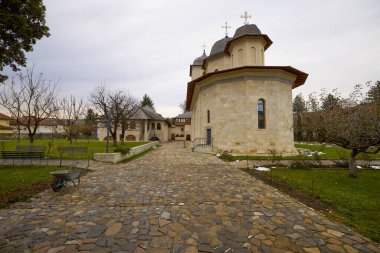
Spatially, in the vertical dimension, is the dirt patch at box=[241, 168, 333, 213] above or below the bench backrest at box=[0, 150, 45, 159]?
below

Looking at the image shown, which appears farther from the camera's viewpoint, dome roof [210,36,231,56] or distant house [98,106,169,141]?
distant house [98,106,169,141]

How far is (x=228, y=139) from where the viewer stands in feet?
60.3

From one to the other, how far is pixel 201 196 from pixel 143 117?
36493 millimetres

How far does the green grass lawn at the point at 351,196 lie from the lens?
417cm

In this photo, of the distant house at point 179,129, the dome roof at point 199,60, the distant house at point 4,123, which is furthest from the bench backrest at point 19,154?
the distant house at point 4,123

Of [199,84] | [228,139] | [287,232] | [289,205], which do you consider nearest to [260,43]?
[199,84]

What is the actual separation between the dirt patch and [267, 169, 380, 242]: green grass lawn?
6.8 inches

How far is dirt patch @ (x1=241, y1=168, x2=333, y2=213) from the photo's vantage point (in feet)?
16.9

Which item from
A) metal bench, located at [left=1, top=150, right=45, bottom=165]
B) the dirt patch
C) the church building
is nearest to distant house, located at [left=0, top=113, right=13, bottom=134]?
metal bench, located at [left=1, top=150, right=45, bottom=165]

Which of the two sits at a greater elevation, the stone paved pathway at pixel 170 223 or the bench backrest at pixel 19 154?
the bench backrest at pixel 19 154

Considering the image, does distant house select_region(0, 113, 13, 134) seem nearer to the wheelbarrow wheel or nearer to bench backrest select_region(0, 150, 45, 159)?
bench backrest select_region(0, 150, 45, 159)

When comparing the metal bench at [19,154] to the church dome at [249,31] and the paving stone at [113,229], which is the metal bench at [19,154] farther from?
the church dome at [249,31]

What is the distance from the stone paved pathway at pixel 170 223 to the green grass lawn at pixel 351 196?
1.72 feet

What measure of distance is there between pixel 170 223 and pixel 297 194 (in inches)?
178
